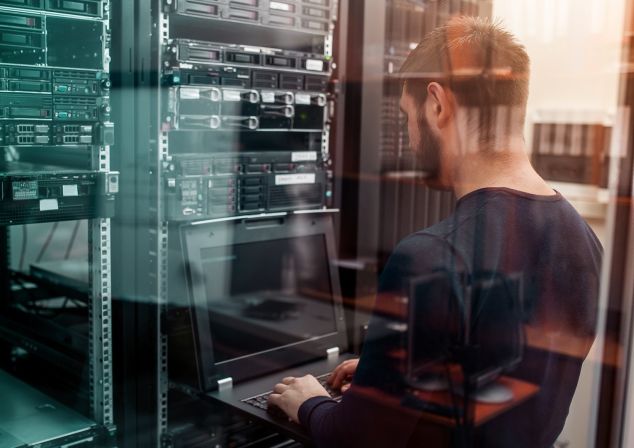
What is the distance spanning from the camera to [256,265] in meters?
1.94

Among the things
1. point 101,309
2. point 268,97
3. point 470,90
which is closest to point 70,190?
point 101,309

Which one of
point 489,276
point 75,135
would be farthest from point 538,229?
point 75,135

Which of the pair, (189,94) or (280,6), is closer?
(189,94)

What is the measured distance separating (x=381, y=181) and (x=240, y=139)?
21.8 inches

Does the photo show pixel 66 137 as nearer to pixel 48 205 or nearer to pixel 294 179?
pixel 48 205

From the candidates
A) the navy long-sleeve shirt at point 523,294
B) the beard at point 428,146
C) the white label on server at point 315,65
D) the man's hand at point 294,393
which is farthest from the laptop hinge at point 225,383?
the white label on server at point 315,65

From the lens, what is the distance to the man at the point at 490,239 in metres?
1.19

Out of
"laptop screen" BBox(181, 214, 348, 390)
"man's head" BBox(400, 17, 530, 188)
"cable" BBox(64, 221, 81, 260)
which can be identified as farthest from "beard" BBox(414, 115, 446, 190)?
"cable" BBox(64, 221, 81, 260)

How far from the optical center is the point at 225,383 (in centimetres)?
177

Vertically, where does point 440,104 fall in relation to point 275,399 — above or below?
above

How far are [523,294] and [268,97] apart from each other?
980 millimetres

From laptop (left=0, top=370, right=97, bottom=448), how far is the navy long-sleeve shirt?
662 millimetres

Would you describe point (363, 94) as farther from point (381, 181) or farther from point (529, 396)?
point (529, 396)

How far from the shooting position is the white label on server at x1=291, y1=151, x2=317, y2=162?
2.04 m
